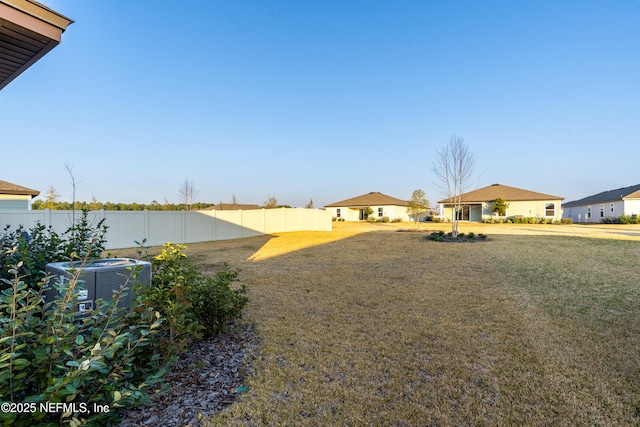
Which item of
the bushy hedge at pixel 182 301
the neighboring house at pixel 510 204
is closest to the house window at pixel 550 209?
the neighboring house at pixel 510 204

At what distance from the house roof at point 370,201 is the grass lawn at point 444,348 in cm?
3262

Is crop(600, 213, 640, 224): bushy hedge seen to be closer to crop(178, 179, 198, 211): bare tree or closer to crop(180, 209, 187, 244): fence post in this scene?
crop(180, 209, 187, 244): fence post

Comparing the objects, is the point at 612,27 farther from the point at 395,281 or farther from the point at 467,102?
the point at 395,281

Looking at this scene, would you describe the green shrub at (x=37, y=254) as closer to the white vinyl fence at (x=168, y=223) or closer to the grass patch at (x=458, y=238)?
the white vinyl fence at (x=168, y=223)

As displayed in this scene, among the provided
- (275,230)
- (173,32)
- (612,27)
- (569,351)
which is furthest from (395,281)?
(275,230)

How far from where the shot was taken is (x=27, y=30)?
2896mm

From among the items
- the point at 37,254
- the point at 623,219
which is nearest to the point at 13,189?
the point at 37,254

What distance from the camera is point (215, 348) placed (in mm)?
3336

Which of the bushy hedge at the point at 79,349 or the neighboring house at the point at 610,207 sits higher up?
the neighboring house at the point at 610,207

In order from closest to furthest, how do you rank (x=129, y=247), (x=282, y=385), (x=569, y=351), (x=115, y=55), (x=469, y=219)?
(x=282, y=385), (x=569, y=351), (x=115, y=55), (x=129, y=247), (x=469, y=219)

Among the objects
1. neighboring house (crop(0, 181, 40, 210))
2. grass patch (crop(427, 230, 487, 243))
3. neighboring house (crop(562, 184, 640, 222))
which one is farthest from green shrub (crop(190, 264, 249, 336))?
neighboring house (crop(562, 184, 640, 222))

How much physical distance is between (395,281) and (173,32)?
1126 cm

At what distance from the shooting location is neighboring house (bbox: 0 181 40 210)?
48.1ft

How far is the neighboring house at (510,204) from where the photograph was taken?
101 feet
